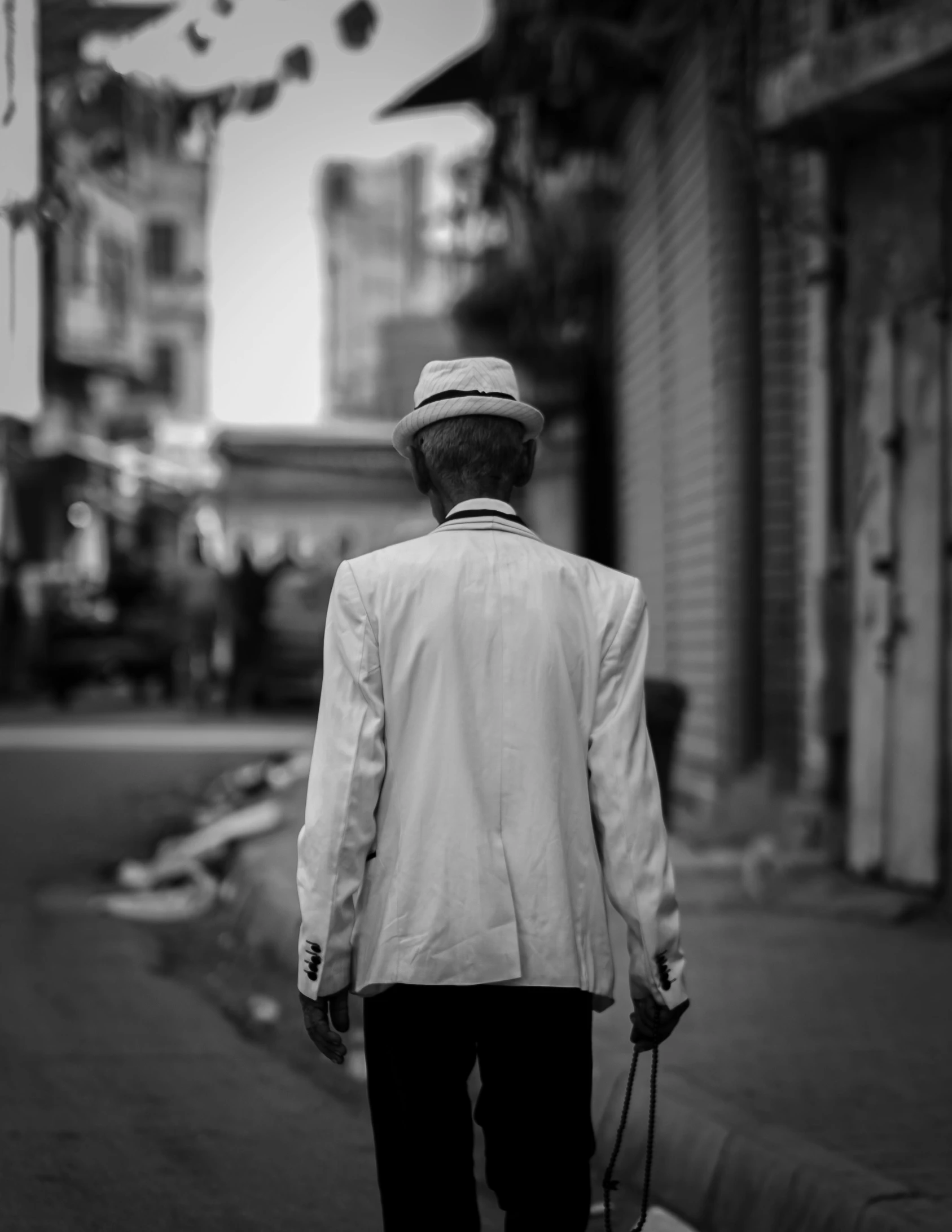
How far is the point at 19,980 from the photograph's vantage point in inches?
266

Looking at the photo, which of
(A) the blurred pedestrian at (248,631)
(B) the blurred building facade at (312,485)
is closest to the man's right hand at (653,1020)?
(B) the blurred building facade at (312,485)

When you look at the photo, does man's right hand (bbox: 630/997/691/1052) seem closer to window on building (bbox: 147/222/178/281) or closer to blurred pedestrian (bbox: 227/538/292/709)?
blurred pedestrian (bbox: 227/538/292/709)

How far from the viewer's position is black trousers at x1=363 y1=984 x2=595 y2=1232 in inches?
107

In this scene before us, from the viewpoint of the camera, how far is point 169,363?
60000mm

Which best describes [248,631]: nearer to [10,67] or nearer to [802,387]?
[802,387]

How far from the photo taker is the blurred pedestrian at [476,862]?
2.68m

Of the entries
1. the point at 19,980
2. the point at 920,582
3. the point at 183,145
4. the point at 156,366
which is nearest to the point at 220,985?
the point at 19,980

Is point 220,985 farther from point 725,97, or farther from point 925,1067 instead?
point 725,97

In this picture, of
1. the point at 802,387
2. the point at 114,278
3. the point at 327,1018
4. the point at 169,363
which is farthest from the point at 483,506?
the point at 169,363

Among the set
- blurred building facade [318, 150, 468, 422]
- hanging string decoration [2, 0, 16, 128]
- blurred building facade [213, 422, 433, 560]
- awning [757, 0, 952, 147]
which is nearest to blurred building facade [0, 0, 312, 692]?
hanging string decoration [2, 0, 16, 128]

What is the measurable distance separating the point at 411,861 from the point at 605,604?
540mm

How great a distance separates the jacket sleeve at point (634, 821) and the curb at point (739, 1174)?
44.7 inches

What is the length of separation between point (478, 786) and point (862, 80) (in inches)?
205

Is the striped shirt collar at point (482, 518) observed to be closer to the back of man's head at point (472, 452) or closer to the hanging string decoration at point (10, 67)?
the back of man's head at point (472, 452)
